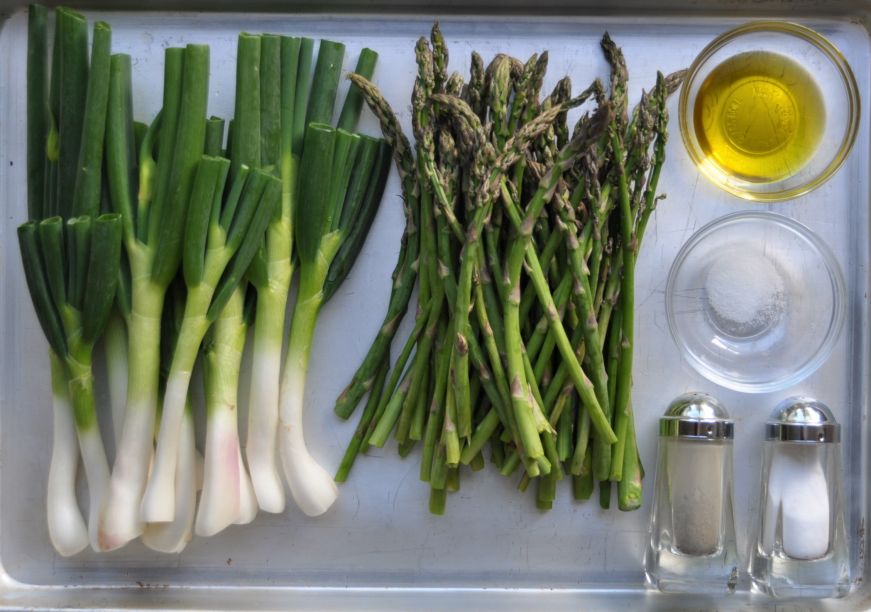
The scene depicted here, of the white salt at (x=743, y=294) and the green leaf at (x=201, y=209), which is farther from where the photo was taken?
the white salt at (x=743, y=294)

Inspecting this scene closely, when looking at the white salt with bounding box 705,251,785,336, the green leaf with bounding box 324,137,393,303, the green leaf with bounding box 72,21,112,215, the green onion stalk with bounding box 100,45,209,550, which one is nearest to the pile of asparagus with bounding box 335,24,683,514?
the green leaf with bounding box 324,137,393,303

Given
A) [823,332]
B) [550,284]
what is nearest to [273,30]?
[550,284]

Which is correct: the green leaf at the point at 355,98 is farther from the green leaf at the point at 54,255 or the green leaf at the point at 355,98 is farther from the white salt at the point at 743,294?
the white salt at the point at 743,294

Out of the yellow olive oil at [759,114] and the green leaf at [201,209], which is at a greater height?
the yellow olive oil at [759,114]

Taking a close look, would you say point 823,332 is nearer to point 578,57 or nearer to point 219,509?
point 578,57

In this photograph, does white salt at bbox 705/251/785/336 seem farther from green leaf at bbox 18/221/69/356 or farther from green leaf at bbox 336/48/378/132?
→ green leaf at bbox 18/221/69/356

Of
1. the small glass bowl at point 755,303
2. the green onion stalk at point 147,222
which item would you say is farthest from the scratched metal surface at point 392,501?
the green onion stalk at point 147,222

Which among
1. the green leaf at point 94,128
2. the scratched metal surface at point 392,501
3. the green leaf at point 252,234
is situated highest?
the green leaf at point 94,128

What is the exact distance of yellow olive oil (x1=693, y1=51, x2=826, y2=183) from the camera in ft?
4.27

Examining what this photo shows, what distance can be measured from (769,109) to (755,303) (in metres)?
0.32

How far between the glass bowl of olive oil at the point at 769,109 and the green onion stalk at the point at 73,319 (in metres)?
0.95

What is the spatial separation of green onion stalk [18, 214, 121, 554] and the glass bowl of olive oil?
37.4 inches

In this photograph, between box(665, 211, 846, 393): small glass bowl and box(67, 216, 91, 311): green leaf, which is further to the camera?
box(665, 211, 846, 393): small glass bowl

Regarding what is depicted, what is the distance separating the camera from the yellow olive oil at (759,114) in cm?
130
